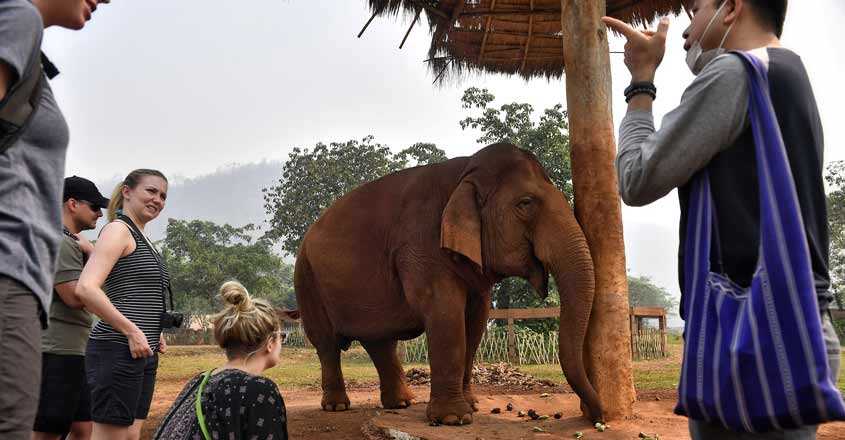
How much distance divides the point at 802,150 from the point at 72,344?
3588 mm

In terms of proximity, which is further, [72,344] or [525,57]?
[525,57]

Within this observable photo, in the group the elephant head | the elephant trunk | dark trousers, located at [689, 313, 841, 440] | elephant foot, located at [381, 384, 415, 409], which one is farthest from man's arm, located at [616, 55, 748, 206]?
elephant foot, located at [381, 384, 415, 409]

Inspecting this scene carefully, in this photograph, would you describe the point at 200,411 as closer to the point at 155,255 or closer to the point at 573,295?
the point at 155,255

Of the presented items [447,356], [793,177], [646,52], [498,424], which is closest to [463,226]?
[447,356]

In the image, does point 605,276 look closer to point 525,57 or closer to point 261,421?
point 261,421

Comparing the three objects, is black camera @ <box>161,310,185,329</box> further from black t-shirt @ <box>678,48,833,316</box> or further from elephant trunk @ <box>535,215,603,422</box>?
black t-shirt @ <box>678,48,833,316</box>

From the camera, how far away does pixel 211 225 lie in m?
57.2

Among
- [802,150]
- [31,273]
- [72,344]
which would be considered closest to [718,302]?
[802,150]

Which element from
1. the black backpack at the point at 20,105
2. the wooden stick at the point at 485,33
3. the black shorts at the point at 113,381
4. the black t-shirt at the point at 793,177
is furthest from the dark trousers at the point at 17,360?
the wooden stick at the point at 485,33

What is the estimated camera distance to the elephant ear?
616cm

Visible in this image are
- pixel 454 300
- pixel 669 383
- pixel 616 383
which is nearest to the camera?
pixel 616 383

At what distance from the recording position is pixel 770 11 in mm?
1840

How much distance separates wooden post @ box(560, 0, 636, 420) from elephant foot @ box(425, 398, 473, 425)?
3.48 ft

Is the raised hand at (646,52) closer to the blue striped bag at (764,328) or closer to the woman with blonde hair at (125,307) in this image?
the blue striped bag at (764,328)
